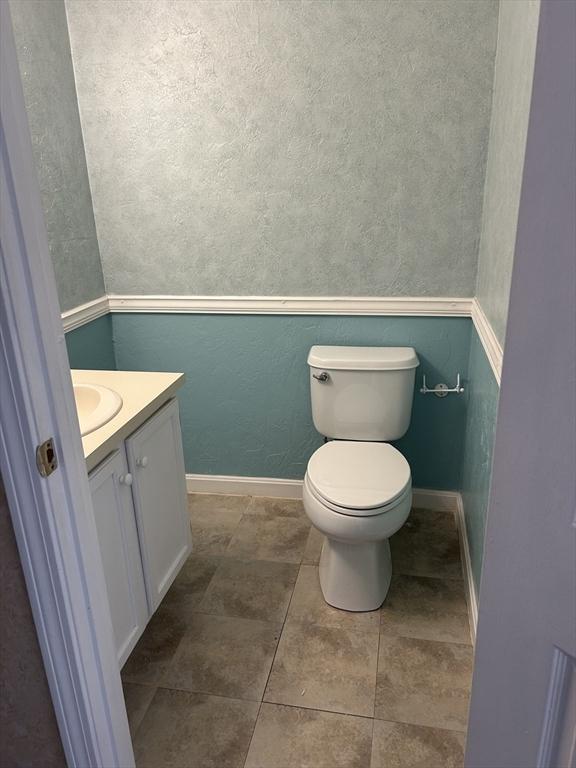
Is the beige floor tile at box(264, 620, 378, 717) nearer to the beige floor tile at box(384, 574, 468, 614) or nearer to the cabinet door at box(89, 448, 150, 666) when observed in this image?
the beige floor tile at box(384, 574, 468, 614)

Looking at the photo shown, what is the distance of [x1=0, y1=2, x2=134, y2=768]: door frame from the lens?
2.38 ft

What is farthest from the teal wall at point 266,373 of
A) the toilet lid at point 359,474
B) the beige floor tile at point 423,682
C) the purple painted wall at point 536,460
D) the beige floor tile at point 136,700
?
the purple painted wall at point 536,460

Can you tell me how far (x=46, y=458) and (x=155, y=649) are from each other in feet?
3.97

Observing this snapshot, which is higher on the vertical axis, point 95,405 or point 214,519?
point 95,405

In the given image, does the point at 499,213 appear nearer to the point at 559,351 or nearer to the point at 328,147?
the point at 328,147

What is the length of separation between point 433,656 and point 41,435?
144cm

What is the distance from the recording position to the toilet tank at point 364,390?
211cm

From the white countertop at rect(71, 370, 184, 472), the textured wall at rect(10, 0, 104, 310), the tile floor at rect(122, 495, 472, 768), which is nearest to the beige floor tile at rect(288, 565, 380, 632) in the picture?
the tile floor at rect(122, 495, 472, 768)

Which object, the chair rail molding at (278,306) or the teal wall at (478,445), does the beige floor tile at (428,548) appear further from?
the chair rail molding at (278,306)

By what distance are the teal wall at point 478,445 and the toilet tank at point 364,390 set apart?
9.3 inches

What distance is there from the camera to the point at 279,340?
7.77 ft

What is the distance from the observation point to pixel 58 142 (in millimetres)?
2072

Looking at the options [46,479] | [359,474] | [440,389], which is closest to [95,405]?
[46,479]

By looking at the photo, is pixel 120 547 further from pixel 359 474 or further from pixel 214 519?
pixel 214 519
